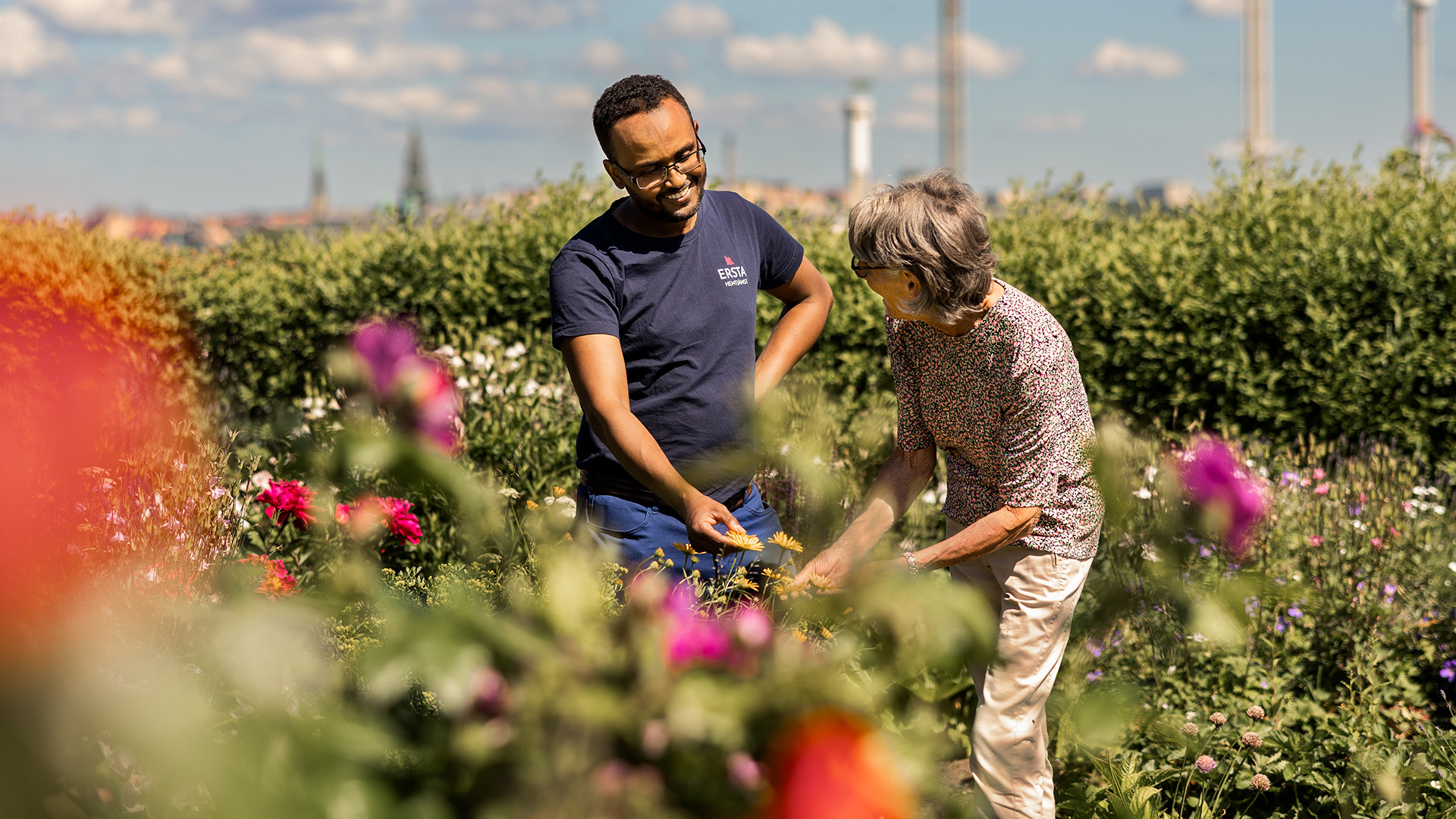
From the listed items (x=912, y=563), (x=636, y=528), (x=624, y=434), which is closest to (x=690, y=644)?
(x=912, y=563)

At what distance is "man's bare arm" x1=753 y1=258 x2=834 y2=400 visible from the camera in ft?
8.60

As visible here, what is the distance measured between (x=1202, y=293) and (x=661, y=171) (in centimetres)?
401

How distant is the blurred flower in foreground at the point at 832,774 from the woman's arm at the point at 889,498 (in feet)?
4.51

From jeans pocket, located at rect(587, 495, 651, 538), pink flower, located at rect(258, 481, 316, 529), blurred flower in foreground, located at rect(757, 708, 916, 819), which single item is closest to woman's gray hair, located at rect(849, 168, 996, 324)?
jeans pocket, located at rect(587, 495, 651, 538)

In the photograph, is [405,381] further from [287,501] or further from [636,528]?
[287,501]

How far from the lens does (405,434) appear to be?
0.73 m

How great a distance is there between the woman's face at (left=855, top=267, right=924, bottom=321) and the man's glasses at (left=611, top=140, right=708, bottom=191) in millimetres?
489

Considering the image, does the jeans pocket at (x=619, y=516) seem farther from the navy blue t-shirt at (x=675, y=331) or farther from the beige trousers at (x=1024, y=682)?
the beige trousers at (x=1024, y=682)

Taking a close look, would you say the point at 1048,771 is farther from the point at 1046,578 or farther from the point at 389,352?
the point at 389,352

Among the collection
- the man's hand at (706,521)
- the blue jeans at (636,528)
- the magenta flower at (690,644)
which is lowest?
the blue jeans at (636,528)

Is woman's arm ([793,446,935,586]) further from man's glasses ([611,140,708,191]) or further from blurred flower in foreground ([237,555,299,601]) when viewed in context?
blurred flower in foreground ([237,555,299,601])

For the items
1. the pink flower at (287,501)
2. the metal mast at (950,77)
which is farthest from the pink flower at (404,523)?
the metal mast at (950,77)

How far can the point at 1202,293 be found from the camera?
5.32 m

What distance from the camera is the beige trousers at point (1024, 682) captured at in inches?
89.2
